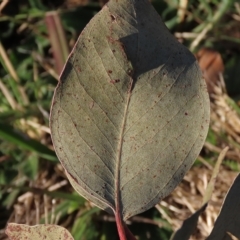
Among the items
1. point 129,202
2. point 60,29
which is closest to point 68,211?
point 60,29

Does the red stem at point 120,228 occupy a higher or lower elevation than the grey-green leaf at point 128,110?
lower

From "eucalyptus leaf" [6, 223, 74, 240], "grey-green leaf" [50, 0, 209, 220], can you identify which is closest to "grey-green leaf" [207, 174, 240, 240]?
"grey-green leaf" [50, 0, 209, 220]

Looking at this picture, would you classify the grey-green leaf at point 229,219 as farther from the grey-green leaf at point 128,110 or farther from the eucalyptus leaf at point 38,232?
the eucalyptus leaf at point 38,232

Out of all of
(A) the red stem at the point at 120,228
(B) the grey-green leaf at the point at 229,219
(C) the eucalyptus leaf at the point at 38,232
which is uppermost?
(C) the eucalyptus leaf at the point at 38,232

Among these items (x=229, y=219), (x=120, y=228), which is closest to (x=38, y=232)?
(x=120, y=228)

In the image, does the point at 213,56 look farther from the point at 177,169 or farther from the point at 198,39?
the point at 177,169

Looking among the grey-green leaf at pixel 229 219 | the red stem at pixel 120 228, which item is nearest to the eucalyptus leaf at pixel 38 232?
the red stem at pixel 120 228

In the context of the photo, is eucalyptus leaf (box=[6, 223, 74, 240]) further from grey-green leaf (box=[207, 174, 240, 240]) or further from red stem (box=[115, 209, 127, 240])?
grey-green leaf (box=[207, 174, 240, 240])
